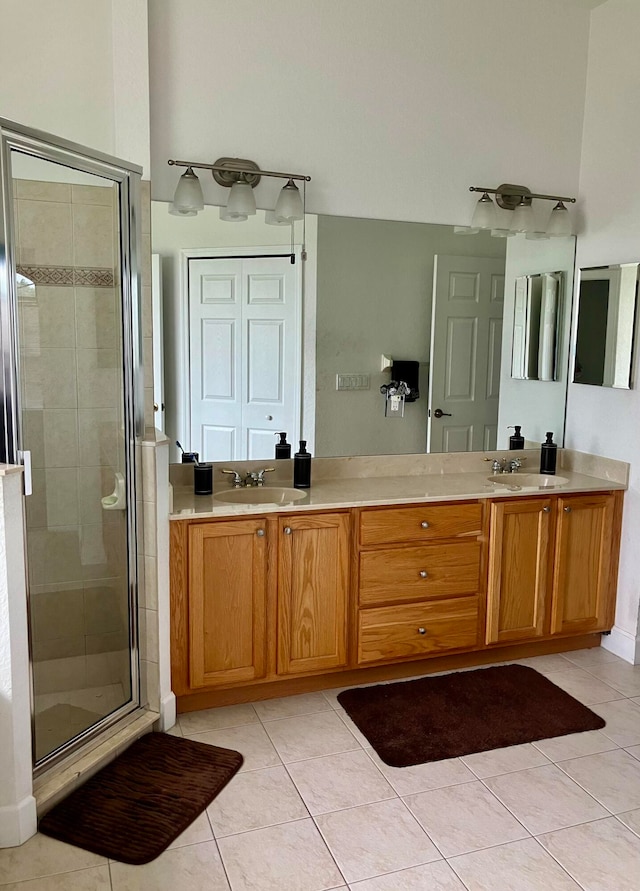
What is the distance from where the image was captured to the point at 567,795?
2.49 m

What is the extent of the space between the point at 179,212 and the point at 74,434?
3.37 ft

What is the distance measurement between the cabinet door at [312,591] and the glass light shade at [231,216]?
4.17 ft

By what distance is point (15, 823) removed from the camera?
2.17 metres

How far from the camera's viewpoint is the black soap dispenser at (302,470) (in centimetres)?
322

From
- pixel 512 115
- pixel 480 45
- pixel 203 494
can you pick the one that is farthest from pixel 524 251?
pixel 203 494

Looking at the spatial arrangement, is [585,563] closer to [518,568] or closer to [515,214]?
[518,568]

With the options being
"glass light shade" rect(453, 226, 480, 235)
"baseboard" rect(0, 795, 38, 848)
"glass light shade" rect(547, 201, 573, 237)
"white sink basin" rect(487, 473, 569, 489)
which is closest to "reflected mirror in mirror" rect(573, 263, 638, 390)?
"glass light shade" rect(547, 201, 573, 237)

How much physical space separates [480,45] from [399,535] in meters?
2.27

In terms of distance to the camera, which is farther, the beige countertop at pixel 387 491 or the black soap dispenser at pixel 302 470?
the black soap dispenser at pixel 302 470

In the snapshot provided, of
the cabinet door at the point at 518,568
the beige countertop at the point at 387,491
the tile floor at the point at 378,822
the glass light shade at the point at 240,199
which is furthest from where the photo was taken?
the cabinet door at the point at 518,568

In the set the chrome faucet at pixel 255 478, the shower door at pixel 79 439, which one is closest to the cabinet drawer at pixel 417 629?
the chrome faucet at pixel 255 478

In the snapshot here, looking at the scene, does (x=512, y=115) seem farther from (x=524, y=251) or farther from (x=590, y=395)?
(x=590, y=395)

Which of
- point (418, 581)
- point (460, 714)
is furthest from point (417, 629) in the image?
point (460, 714)

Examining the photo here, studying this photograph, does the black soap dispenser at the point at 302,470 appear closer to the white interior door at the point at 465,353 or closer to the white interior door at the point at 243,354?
the white interior door at the point at 243,354
